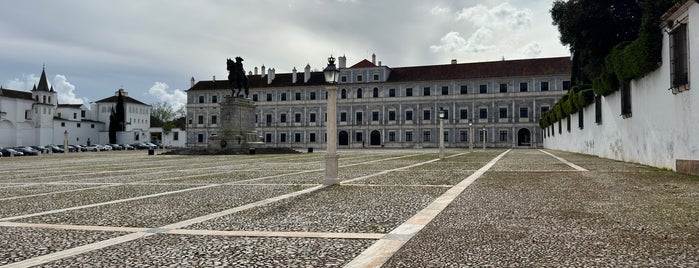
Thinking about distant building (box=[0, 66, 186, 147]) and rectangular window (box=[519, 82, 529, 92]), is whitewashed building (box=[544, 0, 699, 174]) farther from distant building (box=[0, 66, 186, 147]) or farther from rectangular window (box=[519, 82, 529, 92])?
distant building (box=[0, 66, 186, 147])

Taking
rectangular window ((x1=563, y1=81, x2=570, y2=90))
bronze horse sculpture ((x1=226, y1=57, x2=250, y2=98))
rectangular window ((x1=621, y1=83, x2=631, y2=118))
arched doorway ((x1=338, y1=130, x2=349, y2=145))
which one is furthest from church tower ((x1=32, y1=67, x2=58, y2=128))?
rectangular window ((x1=621, y1=83, x2=631, y2=118))

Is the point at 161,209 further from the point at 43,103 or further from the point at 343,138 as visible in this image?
the point at 43,103

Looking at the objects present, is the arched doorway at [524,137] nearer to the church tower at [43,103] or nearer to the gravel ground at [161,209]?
the gravel ground at [161,209]

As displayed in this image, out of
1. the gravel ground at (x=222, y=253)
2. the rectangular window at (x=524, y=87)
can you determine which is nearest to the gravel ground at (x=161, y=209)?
the gravel ground at (x=222, y=253)

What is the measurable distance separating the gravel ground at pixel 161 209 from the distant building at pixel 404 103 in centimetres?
6322

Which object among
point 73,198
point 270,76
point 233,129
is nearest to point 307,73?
point 270,76

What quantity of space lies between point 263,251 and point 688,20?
1282 cm

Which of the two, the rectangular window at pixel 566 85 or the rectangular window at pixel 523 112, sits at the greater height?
the rectangular window at pixel 566 85

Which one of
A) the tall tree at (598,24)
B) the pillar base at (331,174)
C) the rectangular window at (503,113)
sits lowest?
the pillar base at (331,174)

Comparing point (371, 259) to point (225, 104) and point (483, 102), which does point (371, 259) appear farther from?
point (483, 102)

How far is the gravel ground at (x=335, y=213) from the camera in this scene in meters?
5.53

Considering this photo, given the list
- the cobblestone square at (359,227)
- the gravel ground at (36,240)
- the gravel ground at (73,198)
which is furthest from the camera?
the gravel ground at (73,198)

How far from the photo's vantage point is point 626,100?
1802 cm

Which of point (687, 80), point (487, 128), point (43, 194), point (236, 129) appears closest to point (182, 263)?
point (43, 194)
